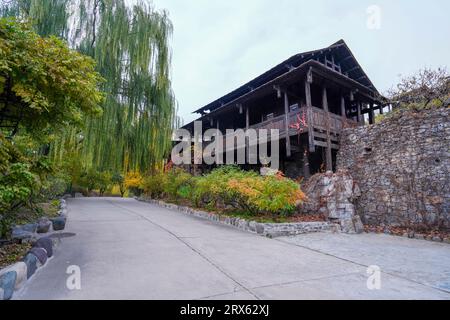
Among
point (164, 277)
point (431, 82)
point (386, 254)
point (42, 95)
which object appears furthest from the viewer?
point (431, 82)

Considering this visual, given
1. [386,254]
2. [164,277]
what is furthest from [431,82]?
[164,277]

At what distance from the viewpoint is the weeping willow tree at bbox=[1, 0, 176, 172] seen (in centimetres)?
684

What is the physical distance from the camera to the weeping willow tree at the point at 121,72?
6.84 metres

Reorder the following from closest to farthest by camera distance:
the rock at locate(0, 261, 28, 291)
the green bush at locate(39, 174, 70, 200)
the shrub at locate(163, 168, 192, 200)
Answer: the rock at locate(0, 261, 28, 291) < the green bush at locate(39, 174, 70, 200) < the shrub at locate(163, 168, 192, 200)

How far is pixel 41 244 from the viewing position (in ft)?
13.9

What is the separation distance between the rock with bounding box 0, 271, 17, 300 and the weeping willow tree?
13.8 ft

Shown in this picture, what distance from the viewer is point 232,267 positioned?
3986mm

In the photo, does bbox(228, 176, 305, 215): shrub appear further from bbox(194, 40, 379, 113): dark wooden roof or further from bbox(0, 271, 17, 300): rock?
bbox(194, 40, 379, 113): dark wooden roof

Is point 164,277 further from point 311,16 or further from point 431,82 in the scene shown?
point 431,82

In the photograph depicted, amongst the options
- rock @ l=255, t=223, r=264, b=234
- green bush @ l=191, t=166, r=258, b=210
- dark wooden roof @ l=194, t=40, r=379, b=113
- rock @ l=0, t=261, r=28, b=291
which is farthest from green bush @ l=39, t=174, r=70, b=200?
dark wooden roof @ l=194, t=40, r=379, b=113

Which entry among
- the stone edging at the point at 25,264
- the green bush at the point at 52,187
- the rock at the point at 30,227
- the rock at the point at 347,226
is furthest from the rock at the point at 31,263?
the rock at the point at 347,226

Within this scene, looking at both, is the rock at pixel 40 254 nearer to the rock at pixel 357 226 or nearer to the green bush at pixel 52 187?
the green bush at pixel 52 187
